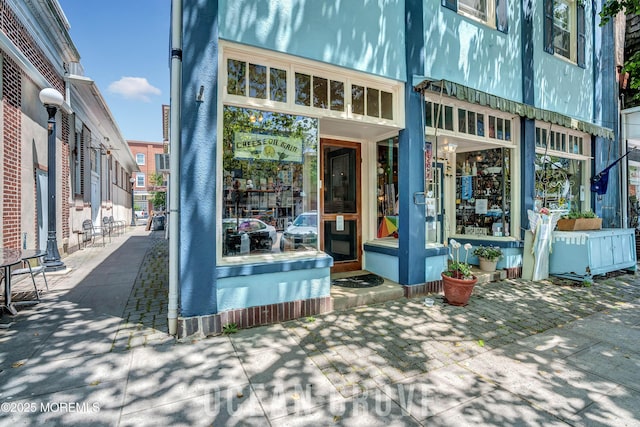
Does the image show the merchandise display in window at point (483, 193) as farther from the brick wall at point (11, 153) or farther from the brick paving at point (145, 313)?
the brick wall at point (11, 153)

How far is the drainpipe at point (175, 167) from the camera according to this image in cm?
343

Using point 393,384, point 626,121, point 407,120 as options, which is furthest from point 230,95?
point 626,121

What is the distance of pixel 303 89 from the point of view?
14.3ft

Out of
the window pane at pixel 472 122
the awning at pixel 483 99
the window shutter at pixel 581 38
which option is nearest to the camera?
the awning at pixel 483 99

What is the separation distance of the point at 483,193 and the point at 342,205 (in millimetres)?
3340

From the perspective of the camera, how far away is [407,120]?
5.02 m

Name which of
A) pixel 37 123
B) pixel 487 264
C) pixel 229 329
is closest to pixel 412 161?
pixel 487 264

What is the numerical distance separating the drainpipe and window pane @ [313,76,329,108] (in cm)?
179

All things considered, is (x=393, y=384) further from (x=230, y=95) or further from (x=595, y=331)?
(x=230, y=95)

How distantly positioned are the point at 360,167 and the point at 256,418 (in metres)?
4.67

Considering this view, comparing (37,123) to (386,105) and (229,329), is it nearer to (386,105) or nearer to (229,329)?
(229,329)

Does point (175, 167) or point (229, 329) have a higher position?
point (175, 167)

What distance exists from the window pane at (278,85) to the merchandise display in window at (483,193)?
4.69 meters

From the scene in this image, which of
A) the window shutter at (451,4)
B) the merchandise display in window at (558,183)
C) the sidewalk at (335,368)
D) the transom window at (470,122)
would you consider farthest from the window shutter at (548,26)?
the sidewalk at (335,368)
